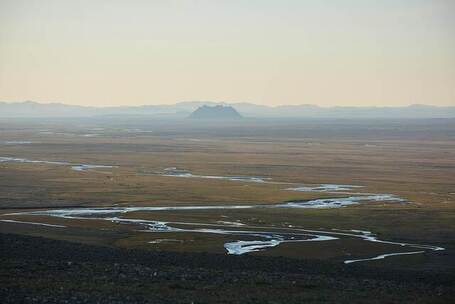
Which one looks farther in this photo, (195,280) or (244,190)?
(244,190)

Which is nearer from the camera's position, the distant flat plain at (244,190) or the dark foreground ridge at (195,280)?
the dark foreground ridge at (195,280)

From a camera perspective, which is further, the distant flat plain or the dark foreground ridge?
the distant flat plain

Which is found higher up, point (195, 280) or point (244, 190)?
point (195, 280)

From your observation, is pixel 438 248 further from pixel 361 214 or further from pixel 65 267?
pixel 65 267

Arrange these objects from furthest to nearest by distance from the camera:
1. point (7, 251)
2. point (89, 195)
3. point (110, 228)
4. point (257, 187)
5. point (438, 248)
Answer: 1. point (257, 187)
2. point (89, 195)
3. point (110, 228)
4. point (438, 248)
5. point (7, 251)

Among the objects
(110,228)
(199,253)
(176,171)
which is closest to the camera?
(199,253)

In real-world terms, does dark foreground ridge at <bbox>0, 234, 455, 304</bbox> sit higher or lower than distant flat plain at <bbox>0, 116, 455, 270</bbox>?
higher

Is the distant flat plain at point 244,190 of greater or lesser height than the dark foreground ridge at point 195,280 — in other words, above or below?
below

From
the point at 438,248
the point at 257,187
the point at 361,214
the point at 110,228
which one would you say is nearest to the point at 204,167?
the point at 257,187
